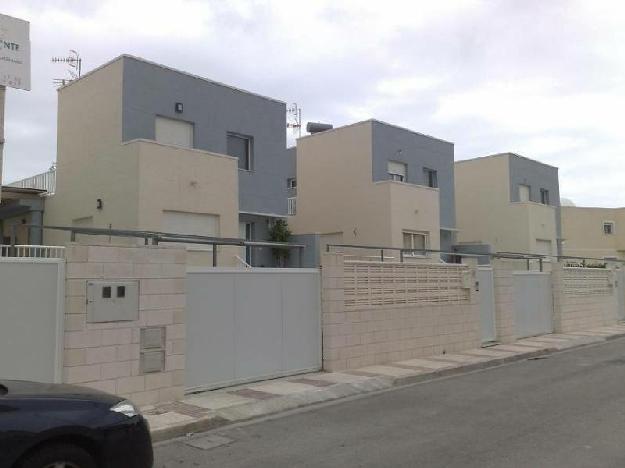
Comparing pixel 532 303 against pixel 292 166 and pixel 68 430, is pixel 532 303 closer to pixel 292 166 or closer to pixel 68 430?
pixel 292 166

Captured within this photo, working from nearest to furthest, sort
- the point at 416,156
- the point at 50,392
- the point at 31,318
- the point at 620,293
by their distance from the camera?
1. the point at 50,392
2. the point at 31,318
3. the point at 416,156
4. the point at 620,293

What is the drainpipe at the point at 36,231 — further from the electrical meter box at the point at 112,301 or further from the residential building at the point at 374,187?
the residential building at the point at 374,187

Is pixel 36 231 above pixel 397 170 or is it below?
below

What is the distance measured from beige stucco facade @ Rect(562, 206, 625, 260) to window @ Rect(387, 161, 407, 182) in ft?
Answer: 90.4

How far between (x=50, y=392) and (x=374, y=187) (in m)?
19.0

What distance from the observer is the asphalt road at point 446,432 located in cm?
606

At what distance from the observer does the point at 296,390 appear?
9.51 meters

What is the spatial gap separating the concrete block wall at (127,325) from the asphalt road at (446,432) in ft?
5.01

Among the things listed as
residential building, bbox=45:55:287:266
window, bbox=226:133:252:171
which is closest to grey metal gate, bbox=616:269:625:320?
residential building, bbox=45:55:287:266

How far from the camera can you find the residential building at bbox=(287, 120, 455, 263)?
2269 centimetres

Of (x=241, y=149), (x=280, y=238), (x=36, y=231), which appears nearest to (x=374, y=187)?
(x=280, y=238)

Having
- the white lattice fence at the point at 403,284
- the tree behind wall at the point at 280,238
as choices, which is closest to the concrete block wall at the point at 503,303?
the white lattice fence at the point at 403,284

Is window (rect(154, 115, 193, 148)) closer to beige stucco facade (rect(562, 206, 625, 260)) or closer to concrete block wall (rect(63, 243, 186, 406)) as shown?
concrete block wall (rect(63, 243, 186, 406))

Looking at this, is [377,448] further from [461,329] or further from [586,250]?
[586,250]
